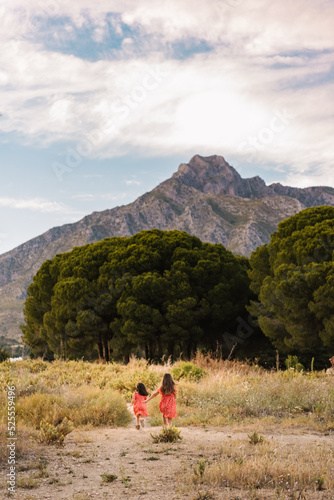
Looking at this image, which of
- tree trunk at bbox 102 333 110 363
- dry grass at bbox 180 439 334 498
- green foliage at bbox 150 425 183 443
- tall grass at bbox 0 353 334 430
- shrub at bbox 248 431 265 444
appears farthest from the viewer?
tree trunk at bbox 102 333 110 363

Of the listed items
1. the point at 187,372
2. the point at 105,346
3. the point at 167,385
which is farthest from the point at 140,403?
the point at 105,346

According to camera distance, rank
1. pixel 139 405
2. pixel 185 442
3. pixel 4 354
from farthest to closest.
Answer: pixel 4 354 → pixel 139 405 → pixel 185 442

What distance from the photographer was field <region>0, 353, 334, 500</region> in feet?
15.3

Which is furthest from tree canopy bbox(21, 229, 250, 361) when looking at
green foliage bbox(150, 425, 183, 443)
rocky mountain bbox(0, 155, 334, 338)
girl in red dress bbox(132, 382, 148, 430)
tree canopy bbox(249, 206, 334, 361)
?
rocky mountain bbox(0, 155, 334, 338)

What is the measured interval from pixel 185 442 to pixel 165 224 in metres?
161

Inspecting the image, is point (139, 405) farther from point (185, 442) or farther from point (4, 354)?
point (4, 354)

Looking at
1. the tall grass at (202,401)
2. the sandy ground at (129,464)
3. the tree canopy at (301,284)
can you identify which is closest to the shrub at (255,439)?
the sandy ground at (129,464)

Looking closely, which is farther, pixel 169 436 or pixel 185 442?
pixel 169 436

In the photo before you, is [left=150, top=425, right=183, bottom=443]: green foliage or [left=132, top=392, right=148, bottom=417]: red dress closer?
[left=150, top=425, right=183, bottom=443]: green foliage

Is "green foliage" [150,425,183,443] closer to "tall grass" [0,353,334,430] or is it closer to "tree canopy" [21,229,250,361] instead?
"tall grass" [0,353,334,430]

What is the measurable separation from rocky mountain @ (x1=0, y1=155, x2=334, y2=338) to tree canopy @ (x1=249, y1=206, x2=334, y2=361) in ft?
369

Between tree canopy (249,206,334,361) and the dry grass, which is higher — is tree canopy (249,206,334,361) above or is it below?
above

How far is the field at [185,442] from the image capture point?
465 cm

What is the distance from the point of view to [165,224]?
167750mm
